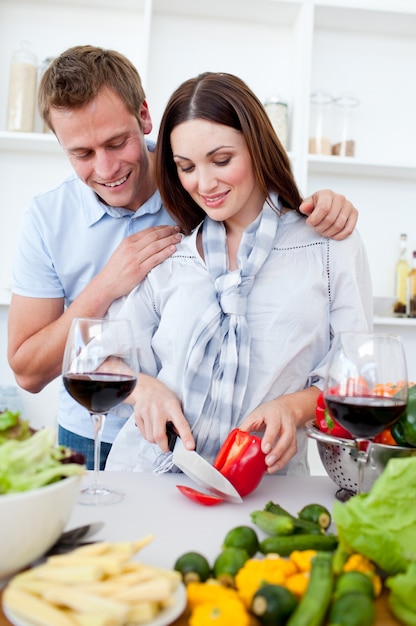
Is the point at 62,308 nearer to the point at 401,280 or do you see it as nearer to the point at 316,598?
the point at 316,598

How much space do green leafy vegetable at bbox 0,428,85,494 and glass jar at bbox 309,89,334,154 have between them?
243 cm

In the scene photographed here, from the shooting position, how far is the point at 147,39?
9.07 feet

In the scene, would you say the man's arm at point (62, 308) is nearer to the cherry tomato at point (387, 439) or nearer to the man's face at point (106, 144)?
the man's face at point (106, 144)

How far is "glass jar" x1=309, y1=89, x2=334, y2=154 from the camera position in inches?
115

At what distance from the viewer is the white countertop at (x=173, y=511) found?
842mm

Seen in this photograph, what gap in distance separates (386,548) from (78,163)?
1.27 meters

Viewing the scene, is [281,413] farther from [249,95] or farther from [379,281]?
[379,281]

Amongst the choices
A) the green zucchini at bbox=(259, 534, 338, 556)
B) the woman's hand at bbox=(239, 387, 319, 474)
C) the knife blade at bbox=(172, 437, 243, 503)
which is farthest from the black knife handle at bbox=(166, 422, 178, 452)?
the green zucchini at bbox=(259, 534, 338, 556)

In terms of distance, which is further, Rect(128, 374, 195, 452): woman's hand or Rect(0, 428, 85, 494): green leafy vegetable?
Rect(128, 374, 195, 452): woman's hand

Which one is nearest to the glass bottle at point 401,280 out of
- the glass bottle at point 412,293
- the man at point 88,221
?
the glass bottle at point 412,293

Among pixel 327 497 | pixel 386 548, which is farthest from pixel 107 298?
pixel 386 548

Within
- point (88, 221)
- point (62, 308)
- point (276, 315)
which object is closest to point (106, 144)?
point (88, 221)

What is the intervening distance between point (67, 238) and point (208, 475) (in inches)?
40.9

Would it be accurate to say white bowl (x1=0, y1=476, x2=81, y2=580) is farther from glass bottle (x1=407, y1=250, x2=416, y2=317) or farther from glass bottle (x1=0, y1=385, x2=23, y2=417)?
glass bottle (x1=407, y1=250, x2=416, y2=317)
